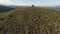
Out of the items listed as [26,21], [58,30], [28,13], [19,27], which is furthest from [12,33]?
[58,30]

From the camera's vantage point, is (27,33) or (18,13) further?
(18,13)

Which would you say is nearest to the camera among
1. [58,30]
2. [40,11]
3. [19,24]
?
[58,30]

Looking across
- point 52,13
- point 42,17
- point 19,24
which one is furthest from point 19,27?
point 52,13

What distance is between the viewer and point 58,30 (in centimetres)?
1303

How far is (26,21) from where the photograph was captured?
1427 centimetres

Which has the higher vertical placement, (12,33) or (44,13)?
(44,13)

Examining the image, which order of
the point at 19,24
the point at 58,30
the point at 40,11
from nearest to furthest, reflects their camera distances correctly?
the point at 58,30 → the point at 19,24 → the point at 40,11

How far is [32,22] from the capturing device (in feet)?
45.9

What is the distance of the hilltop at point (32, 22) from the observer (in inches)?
522

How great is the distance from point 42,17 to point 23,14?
6.60 ft

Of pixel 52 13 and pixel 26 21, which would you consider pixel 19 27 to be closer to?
pixel 26 21

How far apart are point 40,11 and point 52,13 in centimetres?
124

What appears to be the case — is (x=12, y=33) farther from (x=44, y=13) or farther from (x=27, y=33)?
(x=44, y=13)

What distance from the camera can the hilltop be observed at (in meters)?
13.2
